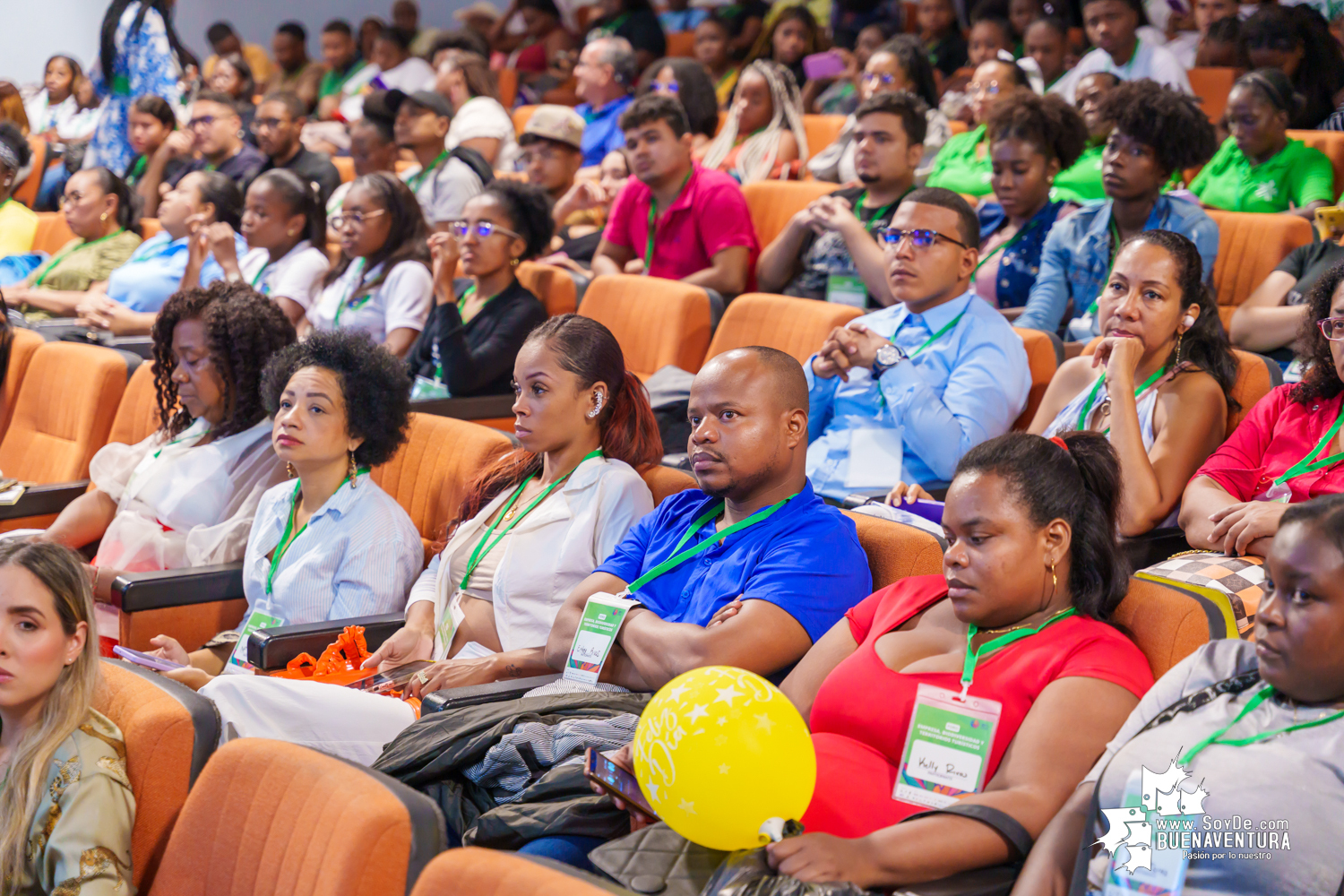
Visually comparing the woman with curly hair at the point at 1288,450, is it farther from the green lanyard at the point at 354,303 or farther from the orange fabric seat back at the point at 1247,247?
the green lanyard at the point at 354,303

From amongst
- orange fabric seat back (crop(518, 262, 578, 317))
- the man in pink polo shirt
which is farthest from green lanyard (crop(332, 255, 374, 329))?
the man in pink polo shirt

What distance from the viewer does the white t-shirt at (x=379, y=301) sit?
4109 mm

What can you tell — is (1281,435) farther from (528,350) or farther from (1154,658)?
(528,350)

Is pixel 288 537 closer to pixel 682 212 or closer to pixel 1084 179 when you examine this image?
pixel 682 212

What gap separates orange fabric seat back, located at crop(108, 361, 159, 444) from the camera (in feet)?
11.7

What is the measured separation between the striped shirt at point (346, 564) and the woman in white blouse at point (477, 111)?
11.6 ft

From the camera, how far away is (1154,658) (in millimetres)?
1737

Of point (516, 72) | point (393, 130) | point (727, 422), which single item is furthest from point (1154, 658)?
point (516, 72)

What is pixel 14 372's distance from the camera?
3.93m

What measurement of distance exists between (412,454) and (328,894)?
6.00 ft

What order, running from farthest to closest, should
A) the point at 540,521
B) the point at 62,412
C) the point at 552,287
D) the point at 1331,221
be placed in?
the point at 552,287 < the point at 62,412 < the point at 1331,221 < the point at 540,521

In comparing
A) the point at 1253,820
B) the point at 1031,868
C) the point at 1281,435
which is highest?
the point at 1281,435

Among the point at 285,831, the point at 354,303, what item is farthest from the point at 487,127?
the point at 285,831

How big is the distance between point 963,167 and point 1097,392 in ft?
7.79
